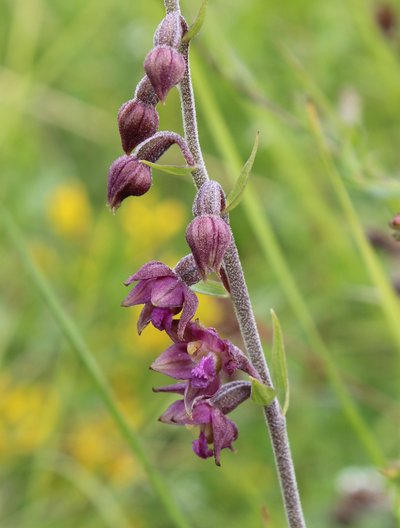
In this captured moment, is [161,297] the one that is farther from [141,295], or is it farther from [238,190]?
[238,190]

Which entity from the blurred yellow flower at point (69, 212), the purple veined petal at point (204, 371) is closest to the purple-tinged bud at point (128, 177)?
the purple veined petal at point (204, 371)

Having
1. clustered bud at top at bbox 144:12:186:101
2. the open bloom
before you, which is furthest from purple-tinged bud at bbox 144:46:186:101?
the open bloom

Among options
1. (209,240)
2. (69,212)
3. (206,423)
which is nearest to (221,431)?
(206,423)

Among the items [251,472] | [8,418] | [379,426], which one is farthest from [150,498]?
[379,426]

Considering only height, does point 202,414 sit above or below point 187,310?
below

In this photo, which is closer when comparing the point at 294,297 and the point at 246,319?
the point at 246,319

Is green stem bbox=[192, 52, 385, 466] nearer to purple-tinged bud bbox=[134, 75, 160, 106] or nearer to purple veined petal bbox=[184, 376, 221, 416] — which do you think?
purple veined petal bbox=[184, 376, 221, 416]

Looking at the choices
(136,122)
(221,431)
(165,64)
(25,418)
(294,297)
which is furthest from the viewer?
(25,418)

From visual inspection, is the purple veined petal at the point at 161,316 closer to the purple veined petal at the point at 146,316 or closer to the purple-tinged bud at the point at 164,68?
the purple veined petal at the point at 146,316
